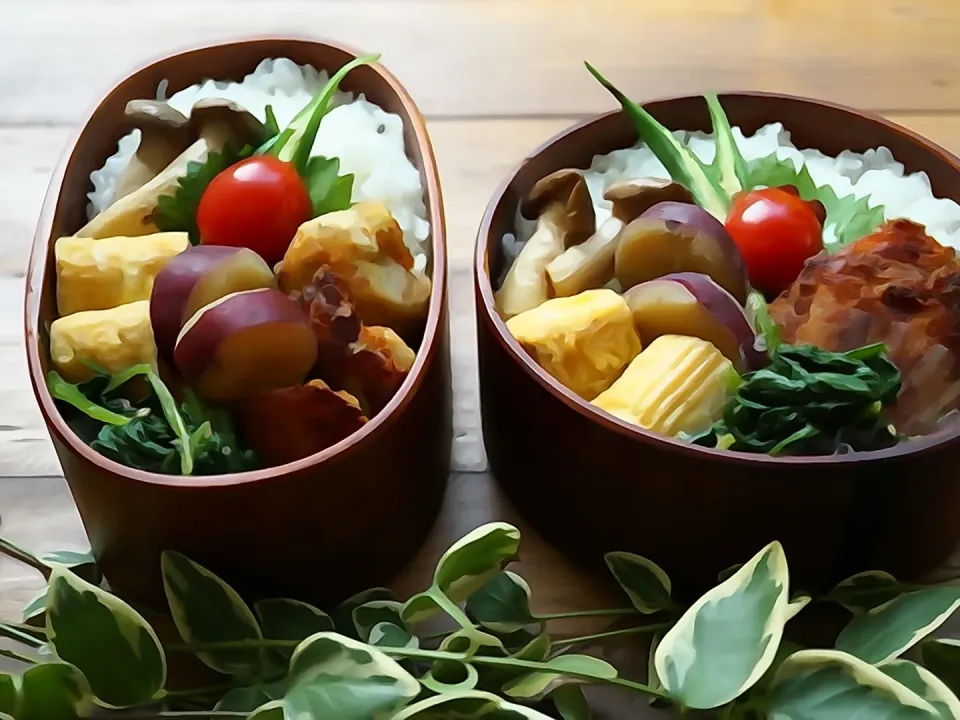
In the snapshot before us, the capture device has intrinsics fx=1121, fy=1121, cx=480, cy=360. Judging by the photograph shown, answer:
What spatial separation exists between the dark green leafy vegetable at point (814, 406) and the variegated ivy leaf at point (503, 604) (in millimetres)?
119

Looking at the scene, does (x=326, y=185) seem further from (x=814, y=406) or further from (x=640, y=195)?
(x=814, y=406)

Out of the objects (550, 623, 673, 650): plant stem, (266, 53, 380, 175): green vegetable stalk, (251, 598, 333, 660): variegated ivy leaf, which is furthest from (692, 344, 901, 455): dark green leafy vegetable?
(266, 53, 380, 175): green vegetable stalk

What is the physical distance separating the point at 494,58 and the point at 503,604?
0.59 m

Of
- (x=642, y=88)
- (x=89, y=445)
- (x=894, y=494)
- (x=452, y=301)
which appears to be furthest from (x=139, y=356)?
(x=642, y=88)

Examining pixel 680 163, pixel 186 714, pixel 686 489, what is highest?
A: pixel 680 163

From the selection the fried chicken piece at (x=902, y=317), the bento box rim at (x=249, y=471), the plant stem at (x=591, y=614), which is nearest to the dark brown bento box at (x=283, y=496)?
the bento box rim at (x=249, y=471)

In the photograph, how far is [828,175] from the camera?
0.75 metres

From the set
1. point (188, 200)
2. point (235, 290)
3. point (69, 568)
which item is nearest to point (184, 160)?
point (188, 200)

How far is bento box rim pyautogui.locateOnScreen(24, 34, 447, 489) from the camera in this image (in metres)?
0.54

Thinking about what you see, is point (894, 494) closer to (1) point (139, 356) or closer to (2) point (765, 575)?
(2) point (765, 575)

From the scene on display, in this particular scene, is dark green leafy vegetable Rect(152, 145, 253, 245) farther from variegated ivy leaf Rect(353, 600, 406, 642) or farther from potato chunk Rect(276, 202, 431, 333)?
variegated ivy leaf Rect(353, 600, 406, 642)

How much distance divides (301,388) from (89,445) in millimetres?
110

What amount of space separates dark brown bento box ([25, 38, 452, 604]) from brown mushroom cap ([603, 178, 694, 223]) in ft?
0.36

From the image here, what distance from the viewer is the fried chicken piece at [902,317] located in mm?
575
